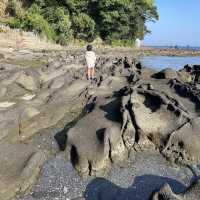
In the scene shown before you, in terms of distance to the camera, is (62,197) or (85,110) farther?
(85,110)

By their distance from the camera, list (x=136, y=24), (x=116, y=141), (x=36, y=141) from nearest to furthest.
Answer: (x=116, y=141) → (x=36, y=141) → (x=136, y=24)

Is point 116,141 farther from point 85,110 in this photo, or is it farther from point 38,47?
point 38,47

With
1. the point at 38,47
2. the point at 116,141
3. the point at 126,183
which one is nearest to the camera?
the point at 126,183

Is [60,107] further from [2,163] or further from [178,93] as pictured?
[2,163]

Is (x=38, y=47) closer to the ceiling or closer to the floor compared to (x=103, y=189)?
closer to the floor

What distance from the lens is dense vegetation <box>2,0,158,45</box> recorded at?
6347 cm

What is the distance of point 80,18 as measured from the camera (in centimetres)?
6812

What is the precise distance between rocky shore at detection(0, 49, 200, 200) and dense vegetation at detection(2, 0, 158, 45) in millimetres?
46450

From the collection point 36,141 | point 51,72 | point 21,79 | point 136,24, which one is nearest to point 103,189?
point 36,141

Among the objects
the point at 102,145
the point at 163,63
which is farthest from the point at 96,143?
the point at 163,63

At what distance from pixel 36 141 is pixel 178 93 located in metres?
5.78

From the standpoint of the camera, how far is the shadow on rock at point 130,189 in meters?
10.4

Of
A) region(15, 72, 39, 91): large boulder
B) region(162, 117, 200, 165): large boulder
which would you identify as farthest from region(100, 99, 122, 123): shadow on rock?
region(15, 72, 39, 91): large boulder

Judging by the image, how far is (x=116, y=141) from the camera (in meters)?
12.9
